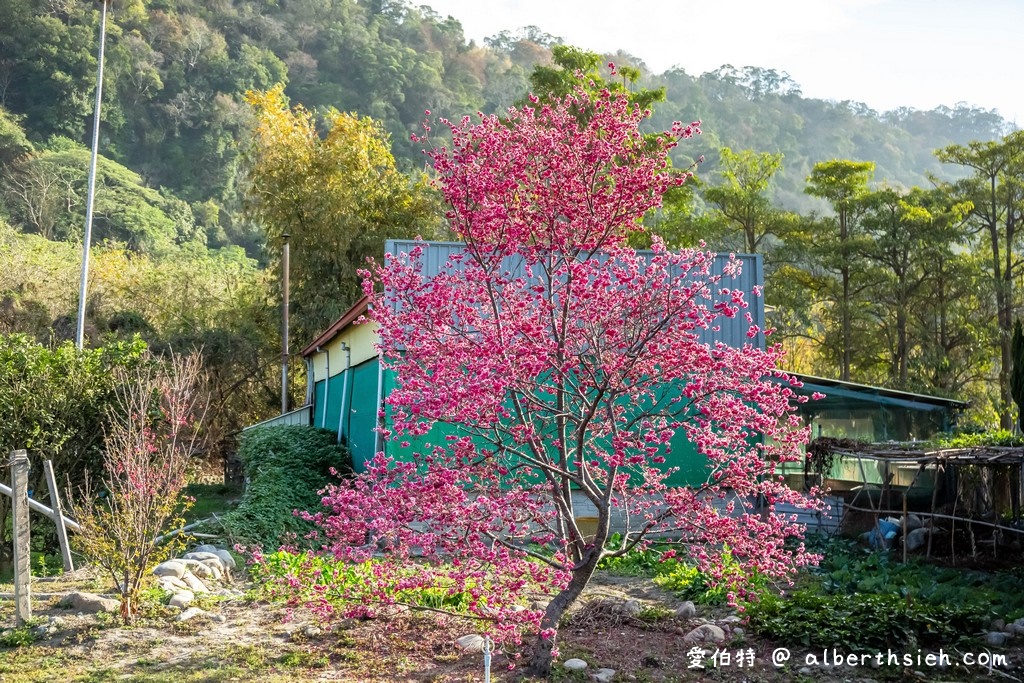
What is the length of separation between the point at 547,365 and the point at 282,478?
30.0ft

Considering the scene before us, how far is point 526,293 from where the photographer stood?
5957mm

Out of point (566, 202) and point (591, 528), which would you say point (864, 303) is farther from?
point (566, 202)

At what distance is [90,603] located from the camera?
280 inches

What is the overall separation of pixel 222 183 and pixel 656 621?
43890mm

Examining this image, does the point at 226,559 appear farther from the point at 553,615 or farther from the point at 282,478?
the point at 553,615

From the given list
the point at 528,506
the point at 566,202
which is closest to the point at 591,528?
the point at 528,506

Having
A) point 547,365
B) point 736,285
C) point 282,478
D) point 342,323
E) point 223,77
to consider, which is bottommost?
point 282,478

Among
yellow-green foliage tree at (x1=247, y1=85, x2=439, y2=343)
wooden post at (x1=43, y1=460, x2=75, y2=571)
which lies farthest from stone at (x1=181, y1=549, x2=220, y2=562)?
yellow-green foliage tree at (x1=247, y1=85, x2=439, y2=343)

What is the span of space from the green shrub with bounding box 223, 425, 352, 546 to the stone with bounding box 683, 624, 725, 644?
5.00m

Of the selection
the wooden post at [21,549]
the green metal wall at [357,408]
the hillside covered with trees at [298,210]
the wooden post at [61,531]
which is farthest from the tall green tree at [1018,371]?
the wooden post at [61,531]

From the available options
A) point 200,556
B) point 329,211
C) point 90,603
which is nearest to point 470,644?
point 90,603

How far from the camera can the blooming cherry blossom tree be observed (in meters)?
5.26

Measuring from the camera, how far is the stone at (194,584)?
8.01 metres

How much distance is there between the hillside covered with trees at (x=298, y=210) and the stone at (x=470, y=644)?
3.56m
